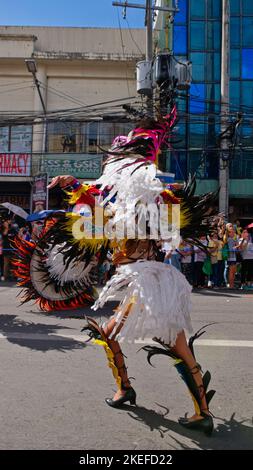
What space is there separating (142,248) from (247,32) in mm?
20359

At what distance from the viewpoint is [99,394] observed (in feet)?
12.8

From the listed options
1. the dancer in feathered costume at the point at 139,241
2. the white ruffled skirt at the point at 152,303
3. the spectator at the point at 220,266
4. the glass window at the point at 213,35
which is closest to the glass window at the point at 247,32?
the glass window at the point at 213,35

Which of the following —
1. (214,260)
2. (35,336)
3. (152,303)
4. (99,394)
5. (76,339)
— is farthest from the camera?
(214,260)

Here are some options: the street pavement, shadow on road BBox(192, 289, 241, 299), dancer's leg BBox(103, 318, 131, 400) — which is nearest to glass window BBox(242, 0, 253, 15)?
shadow on road BBox(192, 289, 241, 299)

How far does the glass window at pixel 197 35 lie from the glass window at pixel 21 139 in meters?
8.20

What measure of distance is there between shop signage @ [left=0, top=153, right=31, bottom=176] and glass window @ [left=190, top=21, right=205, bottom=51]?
8815mm

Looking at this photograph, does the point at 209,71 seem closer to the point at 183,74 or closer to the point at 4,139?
the point at 183,74

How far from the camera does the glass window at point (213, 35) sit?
20.8 metres

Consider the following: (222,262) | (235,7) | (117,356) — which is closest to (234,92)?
(235,7)

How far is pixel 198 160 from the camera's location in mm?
21047

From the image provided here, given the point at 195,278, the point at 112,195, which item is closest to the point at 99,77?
the point at 195,278

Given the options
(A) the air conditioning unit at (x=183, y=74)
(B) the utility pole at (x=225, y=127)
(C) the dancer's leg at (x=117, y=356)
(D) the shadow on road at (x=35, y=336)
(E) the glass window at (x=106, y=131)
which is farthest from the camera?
(E) the glass window at (x=106, y=131)

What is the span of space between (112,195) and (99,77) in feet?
62.6

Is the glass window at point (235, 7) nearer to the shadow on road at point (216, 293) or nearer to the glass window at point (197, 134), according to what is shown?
the glass window at point (197, 134)
